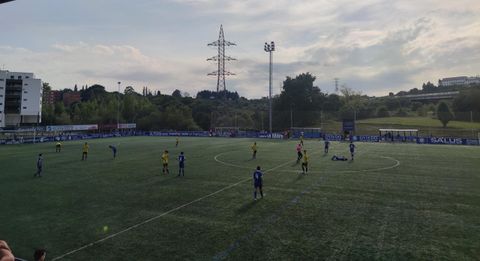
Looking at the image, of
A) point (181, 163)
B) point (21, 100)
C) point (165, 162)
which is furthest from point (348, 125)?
point (21, 100)

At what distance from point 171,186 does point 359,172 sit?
592 inches

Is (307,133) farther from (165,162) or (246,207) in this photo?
(246,207)

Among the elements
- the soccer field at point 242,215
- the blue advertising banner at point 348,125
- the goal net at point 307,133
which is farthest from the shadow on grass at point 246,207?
the goal net at point 307,133

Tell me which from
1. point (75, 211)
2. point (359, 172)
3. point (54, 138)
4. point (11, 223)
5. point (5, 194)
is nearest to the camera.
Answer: point (11, 223)

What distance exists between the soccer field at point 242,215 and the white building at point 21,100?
90.5 metres

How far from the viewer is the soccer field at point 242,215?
11.2 m

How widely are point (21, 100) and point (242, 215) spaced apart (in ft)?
370

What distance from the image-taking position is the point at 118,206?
1683cm

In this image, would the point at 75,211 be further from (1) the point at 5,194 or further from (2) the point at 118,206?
(1) the point at 5,194

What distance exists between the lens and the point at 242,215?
15117 mm

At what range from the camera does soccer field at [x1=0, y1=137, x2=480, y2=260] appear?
36.9 ft

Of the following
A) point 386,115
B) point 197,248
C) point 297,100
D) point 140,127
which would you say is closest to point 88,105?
point 140,127

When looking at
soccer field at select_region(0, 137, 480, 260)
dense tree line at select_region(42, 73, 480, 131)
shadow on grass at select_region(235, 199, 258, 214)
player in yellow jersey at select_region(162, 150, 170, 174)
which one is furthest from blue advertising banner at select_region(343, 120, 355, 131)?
shadow on grass at select_region(235, 199, 258, 214)

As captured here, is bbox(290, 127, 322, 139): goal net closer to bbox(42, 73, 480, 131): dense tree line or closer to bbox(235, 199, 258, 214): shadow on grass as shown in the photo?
bbox(42, 73, 480, 131): dense tree line
